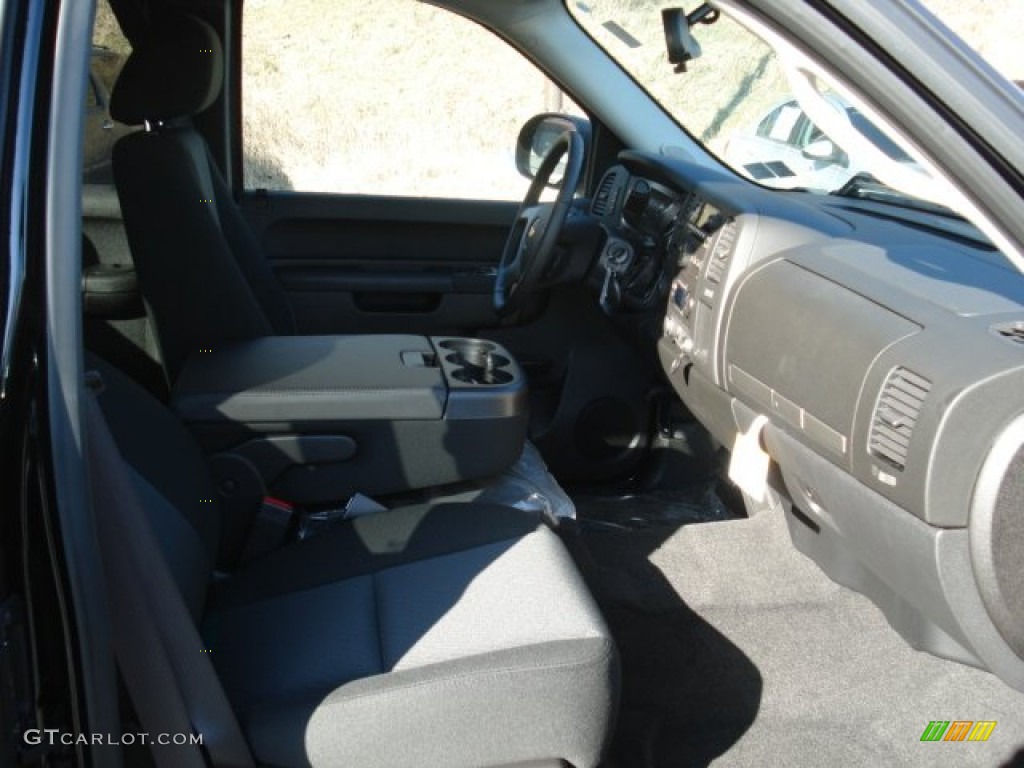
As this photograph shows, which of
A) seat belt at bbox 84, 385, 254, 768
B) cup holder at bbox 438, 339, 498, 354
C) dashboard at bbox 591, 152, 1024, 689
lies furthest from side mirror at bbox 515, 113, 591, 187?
seat belt at bbox 84, 385, 254, 768

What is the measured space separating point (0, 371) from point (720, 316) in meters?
1.45

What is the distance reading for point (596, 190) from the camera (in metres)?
3.04

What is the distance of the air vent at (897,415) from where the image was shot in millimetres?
1492

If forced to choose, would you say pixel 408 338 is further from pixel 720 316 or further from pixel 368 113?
pixel 368 113

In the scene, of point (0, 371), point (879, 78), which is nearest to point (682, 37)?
point (879, 78)

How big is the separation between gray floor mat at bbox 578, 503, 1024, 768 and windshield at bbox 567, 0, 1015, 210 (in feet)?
2.78

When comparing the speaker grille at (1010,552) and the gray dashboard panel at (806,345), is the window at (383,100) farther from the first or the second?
the speaker grille at (1010,552)

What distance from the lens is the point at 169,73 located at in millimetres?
2205

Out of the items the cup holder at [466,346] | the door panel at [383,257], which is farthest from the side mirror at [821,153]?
the door panel at [383,257]

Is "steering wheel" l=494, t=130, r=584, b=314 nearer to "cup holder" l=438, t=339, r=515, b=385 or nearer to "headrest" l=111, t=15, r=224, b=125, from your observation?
"cup holder" l=438, t=339, r=515, b=385

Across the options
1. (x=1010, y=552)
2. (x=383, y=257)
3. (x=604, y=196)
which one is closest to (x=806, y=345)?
(x=1010, y=552)

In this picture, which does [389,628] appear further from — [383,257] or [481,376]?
[383,257]

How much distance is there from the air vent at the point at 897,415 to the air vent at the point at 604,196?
1.47 m

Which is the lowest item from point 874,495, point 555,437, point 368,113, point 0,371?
point 368,113
